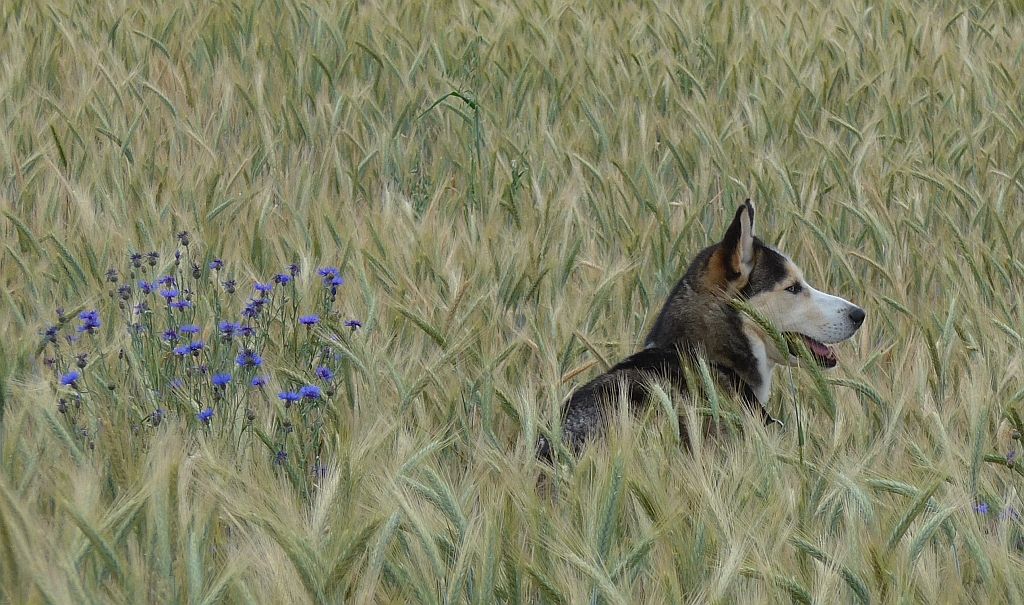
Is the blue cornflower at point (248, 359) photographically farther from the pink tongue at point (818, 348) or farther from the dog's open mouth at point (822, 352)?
the pink tongue at point (818, 348)

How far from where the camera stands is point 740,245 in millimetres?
3314

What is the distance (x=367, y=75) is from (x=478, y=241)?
2341mm

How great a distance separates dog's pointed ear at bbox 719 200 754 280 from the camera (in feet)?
10.7

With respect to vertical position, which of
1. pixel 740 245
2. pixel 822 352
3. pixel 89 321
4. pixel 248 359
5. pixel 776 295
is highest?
Result: pixel 89 321

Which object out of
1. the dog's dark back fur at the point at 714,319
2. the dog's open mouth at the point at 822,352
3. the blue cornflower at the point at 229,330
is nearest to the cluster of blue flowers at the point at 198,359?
the blue cornflower at the point at 229,330

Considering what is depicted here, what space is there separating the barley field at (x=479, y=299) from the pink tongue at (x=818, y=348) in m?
0.07

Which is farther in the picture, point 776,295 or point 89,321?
point 776,295

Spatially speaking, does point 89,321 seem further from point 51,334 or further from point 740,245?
point 740,245

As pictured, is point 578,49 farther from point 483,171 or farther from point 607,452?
point 607,452

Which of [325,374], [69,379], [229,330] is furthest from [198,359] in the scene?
[69,379]

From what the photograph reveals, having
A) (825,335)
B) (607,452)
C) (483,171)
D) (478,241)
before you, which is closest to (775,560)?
(607,452)

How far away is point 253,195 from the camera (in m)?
4.09

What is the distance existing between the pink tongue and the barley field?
2.8 inches

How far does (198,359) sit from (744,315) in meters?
1.47
